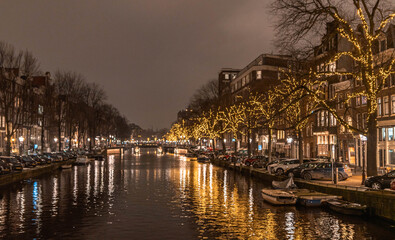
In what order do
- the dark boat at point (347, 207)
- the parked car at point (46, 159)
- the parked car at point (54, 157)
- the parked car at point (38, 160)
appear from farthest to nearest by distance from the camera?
1. the parked car at point (54, 157)
2. the parked car at point (46, 159)
3. the parked car at point (38, 160)
4. the dark boat at point (347, 207)

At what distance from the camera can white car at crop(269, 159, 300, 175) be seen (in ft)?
176

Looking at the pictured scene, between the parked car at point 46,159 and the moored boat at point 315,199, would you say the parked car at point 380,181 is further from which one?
the parked car at point 46,159

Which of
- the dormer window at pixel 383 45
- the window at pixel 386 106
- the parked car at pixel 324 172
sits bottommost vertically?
the parked car at pixel 324 172

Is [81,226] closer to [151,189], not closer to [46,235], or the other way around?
[46,235]

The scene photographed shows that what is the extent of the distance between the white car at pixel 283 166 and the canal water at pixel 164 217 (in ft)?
36.1

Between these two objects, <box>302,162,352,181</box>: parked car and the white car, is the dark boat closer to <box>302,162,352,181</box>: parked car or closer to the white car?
<box>302,162,352,181</box>: parked car

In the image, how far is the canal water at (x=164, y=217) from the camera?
24.2 meters

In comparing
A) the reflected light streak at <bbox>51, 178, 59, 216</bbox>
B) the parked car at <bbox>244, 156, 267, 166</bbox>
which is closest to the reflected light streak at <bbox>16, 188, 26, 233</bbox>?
the reflected light streak at <bbox>51, 178, 59, 216</bbox>

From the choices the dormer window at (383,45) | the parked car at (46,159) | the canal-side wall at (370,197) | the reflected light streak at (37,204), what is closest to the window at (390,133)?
the dormer window at (383,45)

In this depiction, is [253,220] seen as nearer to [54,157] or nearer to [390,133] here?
[390,133]

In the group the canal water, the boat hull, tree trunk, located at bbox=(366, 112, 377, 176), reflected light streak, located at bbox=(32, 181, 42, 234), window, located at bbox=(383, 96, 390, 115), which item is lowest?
the canal water

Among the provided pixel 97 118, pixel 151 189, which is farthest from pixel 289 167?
pixel 97 118

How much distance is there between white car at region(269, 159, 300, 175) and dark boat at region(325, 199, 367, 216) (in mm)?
21839

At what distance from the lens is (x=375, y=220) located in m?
27.9
